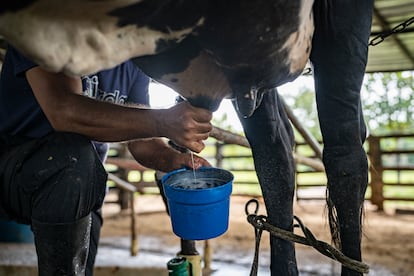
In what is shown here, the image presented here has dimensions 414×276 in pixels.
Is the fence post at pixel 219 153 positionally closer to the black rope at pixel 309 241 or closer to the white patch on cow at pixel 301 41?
the black rope at pixel 309 241

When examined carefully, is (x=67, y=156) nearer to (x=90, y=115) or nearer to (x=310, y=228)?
(x=90, y=115)

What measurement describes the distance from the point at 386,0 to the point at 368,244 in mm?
2073

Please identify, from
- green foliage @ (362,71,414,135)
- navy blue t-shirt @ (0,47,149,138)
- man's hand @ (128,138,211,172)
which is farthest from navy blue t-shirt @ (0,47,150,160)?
green foliage @ (362,71,414,135)

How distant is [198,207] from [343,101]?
478 millimetres

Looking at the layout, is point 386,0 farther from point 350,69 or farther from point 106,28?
point 106,28

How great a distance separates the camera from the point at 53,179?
3.89 ft

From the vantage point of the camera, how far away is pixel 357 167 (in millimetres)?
948

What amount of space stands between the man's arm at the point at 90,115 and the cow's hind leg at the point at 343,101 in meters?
0.33

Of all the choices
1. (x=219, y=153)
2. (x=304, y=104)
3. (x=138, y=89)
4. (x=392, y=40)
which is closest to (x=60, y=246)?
(x=138, y=89)

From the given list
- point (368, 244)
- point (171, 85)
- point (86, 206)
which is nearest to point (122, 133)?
point (86, 206)

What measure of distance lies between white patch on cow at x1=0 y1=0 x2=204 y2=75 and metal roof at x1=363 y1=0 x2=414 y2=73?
2484 mm

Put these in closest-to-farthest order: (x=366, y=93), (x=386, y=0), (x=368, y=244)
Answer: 1. (x=386, y=0)
2. (x=368, y=244)
3. (x=366, y=93)

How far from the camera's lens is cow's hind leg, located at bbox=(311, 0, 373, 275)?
912 millimetres

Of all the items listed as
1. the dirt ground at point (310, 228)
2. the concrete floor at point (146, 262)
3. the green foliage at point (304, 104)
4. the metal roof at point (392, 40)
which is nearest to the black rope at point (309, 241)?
the concrete floor at point (146, 262)
